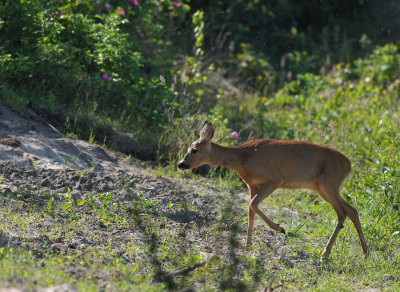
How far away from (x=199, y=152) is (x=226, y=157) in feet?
1.07

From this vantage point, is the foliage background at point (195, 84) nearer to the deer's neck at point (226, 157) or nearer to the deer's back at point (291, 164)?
the deer's back at point (291, 164)

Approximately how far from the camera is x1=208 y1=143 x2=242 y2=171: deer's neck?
23.0ft

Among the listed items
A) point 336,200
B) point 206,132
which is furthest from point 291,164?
point 206,132

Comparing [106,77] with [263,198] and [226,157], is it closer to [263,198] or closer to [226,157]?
[226,157]

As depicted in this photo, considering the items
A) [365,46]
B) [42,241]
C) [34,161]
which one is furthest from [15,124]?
[365,46]

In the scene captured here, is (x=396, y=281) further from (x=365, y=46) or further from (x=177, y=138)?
(x=365, y=46)

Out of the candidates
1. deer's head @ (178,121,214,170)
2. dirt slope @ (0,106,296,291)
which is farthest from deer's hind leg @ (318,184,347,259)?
deer's head @ (178,121,214,170)

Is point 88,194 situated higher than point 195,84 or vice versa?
point 195,84

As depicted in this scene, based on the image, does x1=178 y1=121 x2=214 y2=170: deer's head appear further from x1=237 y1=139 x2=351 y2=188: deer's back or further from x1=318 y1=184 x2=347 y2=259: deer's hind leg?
x1=318 y1=184 x2=347 y2=259: deer's hind leg

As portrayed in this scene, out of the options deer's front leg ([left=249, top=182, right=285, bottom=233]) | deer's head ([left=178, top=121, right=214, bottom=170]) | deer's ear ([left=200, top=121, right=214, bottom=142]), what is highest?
deer's ear ([left=200, top=121, right=214, bottom=142])

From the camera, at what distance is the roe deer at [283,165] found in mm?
6906

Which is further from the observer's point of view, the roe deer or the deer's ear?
the deer's ear

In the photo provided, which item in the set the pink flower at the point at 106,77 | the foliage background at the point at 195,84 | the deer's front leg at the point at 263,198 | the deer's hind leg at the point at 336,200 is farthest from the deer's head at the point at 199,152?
the pink flower at the point at 106,77

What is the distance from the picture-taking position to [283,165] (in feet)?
22.7
